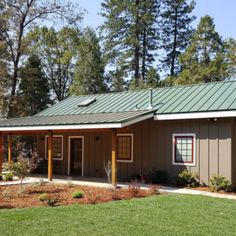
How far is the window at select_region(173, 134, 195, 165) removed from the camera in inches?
593

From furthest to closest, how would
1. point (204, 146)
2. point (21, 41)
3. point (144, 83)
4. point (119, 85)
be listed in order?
1. point (119, 85)
2. point (144, 83)
3. point (21, 41)
4. point (204, 146)

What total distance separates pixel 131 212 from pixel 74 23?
2372 cm

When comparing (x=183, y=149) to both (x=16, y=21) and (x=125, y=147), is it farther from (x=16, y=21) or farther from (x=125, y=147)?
(x=16, y=21)

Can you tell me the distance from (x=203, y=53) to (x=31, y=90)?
1363cm

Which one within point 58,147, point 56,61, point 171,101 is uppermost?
point 56,61

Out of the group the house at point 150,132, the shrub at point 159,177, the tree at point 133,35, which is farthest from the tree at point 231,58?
the shrub at point 159,177

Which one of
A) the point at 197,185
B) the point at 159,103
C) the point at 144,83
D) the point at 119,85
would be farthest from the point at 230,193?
the point at 119,85

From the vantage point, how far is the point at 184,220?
27.9 feet

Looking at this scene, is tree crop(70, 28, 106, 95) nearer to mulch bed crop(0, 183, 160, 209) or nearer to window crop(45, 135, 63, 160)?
window crop(45, 135, 63, 160)

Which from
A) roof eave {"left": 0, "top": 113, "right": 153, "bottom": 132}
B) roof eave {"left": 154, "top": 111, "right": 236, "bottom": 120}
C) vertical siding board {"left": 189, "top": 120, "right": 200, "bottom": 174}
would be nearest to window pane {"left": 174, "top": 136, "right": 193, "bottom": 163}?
vertical siding board {"left": 189, "top": 120, "right": 200, "bottom": 174}

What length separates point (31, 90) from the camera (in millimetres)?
32625

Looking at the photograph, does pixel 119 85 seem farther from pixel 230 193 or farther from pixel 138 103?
pixel 230 193

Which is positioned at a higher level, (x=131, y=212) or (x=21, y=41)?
(x=21, y=41)

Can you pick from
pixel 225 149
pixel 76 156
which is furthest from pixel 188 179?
pixel 76 156
